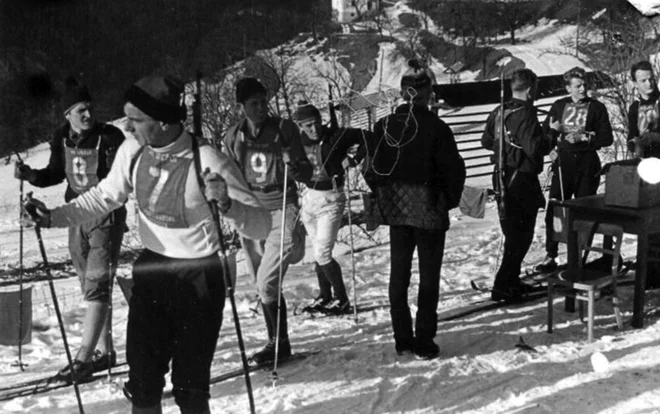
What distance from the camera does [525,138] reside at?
549cm

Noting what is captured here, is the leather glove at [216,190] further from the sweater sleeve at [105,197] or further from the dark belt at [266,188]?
the dark belt at [266,188]

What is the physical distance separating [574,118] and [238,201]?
4.34 meters

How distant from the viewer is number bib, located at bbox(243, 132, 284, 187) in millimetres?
4527

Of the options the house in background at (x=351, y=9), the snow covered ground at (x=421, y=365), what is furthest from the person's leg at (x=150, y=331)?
the house in background at (x=351, y=9)

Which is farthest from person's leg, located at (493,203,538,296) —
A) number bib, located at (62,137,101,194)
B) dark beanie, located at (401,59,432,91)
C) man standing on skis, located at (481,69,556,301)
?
number bib, located at (62,137,101,194)

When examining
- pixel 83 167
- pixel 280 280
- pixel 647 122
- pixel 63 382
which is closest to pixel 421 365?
pixel 280 280

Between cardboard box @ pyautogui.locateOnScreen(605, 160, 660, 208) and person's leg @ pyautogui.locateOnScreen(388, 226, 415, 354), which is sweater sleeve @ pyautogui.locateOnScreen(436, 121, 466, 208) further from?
cardboard box @ pyautogui.locateOnScreen(605, 160, 660, 208)

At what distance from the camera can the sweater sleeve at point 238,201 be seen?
2.92m

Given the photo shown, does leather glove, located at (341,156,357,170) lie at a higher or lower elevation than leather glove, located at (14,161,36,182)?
lower

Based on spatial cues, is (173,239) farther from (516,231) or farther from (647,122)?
(647,122)

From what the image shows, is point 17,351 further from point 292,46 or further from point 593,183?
point 292,46

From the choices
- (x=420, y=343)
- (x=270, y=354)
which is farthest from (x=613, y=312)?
(x=270, y=354)

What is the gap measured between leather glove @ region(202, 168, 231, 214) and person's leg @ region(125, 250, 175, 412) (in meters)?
0.38

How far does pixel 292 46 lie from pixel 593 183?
63.1 ft
